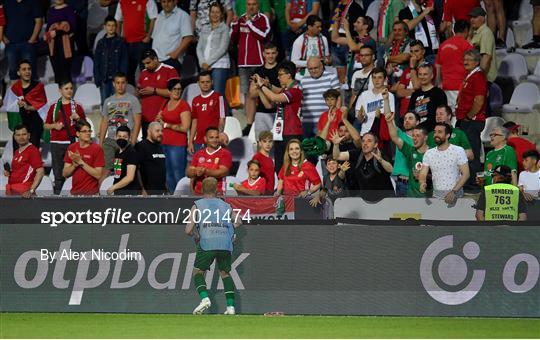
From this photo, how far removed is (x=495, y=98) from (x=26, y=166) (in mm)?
7765

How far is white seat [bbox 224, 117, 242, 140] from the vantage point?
21719mm

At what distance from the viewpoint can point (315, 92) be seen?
20453 millimetres

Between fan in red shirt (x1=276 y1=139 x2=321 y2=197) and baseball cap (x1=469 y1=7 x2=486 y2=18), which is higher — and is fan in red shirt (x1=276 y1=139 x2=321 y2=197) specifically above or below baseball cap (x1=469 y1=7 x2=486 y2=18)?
below

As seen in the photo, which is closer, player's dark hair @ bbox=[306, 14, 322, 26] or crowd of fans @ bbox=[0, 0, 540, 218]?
crowd of fans @ bbox=[0, 0, 540, 218]

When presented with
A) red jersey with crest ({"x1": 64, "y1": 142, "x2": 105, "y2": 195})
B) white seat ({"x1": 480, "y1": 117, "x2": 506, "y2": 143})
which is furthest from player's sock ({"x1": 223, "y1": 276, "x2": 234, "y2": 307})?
white seat ({"x1": 480, "y1": 117, "x2": 506, "y2": 143})

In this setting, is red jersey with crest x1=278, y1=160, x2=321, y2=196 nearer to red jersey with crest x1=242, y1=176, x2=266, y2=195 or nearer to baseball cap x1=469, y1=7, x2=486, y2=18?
red jersey with crest x1=242, y1=176, x2=266, y2=195

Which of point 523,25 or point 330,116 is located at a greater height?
point 523,25

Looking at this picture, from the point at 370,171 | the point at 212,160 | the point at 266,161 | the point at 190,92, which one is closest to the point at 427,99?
the point at 370,171

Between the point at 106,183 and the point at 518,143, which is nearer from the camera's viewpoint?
the point at 106,183

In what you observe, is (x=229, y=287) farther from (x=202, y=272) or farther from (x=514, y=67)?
(x=514, y=67)

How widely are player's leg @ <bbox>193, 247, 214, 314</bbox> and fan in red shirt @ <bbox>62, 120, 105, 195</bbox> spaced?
2.82 metres

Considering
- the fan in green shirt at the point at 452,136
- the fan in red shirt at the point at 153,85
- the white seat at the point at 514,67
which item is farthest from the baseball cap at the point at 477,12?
the fan in red shirt at the point at 153,85

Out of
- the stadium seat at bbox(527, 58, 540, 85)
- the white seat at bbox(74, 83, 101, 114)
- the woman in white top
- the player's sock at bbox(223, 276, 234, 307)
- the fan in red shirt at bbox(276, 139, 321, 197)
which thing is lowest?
the player's sock at bbox(223, 276, 234, 307)

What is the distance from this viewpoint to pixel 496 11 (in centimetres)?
2231
